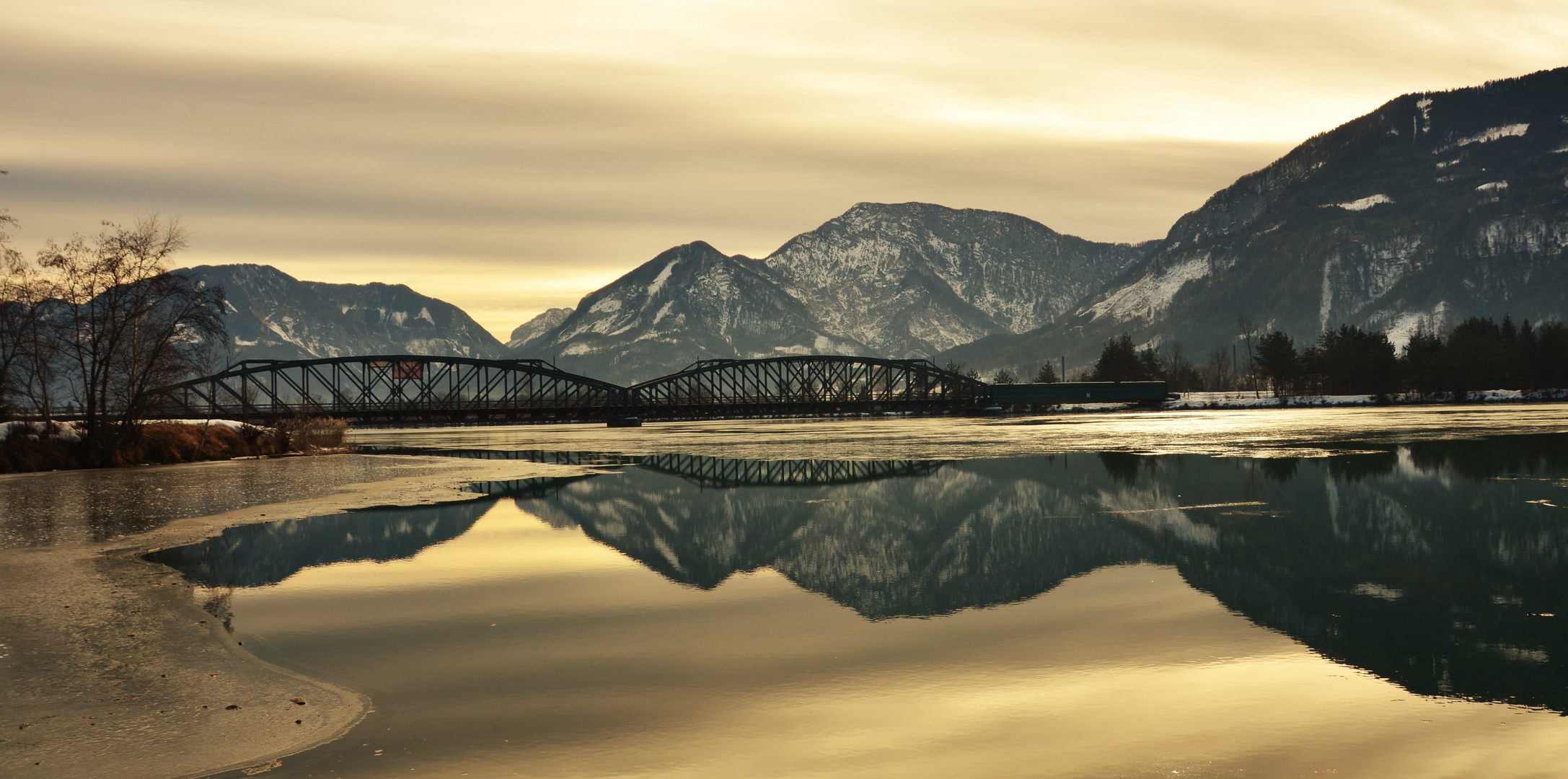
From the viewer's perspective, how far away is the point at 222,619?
20.9m

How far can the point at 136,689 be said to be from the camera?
50.6 ft

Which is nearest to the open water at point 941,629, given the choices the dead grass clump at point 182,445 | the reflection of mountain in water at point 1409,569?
the reflection of mountain in water at point 1409,569

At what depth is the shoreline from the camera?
12.7 meters

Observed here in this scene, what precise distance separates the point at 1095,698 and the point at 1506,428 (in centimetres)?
8634

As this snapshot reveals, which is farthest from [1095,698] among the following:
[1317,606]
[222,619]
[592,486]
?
[592,486]

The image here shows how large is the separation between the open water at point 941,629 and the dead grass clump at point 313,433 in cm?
5000

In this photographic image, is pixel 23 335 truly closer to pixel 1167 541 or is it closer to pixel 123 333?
pixel 123 333

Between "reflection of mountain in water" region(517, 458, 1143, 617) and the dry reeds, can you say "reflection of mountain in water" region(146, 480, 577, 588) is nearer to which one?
"reflection of mountain in water" region(517, 458, 1143, 617)

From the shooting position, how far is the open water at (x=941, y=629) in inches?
509

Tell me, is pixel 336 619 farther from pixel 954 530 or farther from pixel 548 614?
pixel 954 530

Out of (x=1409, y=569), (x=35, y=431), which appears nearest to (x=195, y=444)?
(x=35, y=431)

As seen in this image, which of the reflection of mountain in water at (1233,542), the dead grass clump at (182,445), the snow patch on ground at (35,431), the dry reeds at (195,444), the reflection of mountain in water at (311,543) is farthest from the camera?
the dry reeds at (195,444)

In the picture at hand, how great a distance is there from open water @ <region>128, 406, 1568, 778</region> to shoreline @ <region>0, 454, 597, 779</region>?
29.2 inches

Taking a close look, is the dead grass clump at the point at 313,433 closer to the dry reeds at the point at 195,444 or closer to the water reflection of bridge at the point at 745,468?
the dry reeds at the point at 195,444
